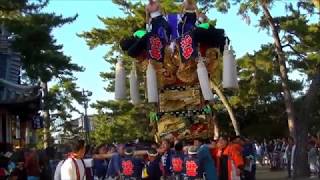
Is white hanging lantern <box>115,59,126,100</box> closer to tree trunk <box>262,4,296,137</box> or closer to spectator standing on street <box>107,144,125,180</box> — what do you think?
spectator standing on street <box>107,144,125,180</box>

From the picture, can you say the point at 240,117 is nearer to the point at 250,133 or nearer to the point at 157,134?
the point at 250,133

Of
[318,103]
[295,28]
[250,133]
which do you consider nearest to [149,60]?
[295,28]

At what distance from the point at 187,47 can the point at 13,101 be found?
8.90 meters

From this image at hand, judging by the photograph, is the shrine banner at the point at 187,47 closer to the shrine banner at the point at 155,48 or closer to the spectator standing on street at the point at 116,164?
the shrine banner at the point at 155,48

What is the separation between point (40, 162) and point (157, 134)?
5509 mm

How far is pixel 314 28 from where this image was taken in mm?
24938

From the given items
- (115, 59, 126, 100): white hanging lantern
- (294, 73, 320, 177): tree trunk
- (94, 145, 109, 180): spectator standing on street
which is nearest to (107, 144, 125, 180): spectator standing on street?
(115, 59, 126, 100): white hanging lantern

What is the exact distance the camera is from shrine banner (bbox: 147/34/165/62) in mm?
12992

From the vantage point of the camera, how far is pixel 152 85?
496 inches

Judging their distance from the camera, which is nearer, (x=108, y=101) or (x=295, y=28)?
(x=295, y=28)

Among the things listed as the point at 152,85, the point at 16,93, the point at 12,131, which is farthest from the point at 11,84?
the point at 152,85

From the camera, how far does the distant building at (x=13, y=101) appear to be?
20.1m

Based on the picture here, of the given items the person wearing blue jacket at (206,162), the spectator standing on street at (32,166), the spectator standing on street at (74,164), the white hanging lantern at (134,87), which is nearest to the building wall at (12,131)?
the spectator standing on street at (32,166)

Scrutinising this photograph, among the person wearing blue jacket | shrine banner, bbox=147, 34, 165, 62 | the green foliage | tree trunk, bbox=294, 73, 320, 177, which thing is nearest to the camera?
the person wearing blue jacket
